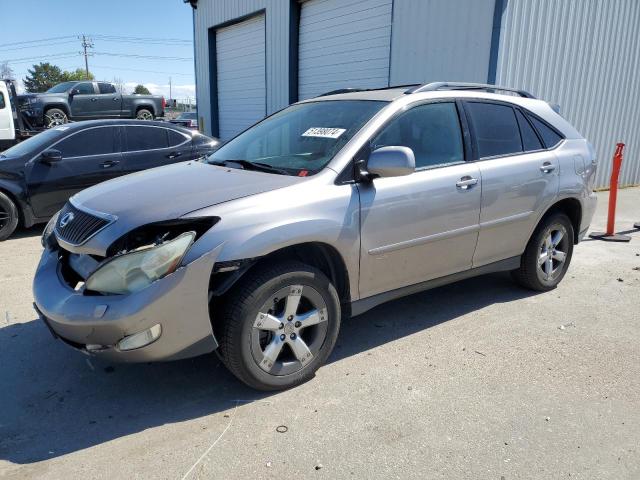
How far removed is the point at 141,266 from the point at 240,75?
13031 mm

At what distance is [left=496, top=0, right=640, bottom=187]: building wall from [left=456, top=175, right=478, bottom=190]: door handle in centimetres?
487

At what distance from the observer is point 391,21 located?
9477mm

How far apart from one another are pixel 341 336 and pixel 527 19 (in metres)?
6.65

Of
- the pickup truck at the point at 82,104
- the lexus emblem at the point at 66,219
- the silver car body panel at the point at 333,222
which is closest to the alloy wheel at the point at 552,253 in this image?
the silver car body panel at the point at 333,222

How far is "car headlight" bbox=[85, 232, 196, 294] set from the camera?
260cm

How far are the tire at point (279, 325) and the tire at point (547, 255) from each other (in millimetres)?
2170

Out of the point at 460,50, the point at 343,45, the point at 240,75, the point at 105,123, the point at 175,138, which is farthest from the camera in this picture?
the point at 240,75

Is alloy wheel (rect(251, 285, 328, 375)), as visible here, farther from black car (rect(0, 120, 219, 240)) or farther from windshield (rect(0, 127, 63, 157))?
windshield (rect(0, 127, 63, 157))

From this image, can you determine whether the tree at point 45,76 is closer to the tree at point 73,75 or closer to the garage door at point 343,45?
the tree at point 73,75

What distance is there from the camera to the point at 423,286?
3.74m

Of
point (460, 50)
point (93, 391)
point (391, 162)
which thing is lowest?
point (93, 391)

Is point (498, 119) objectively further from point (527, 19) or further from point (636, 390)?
point (527, 19)

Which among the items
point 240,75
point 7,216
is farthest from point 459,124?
point 240,75

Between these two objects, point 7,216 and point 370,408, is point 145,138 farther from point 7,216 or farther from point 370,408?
point 370,408
